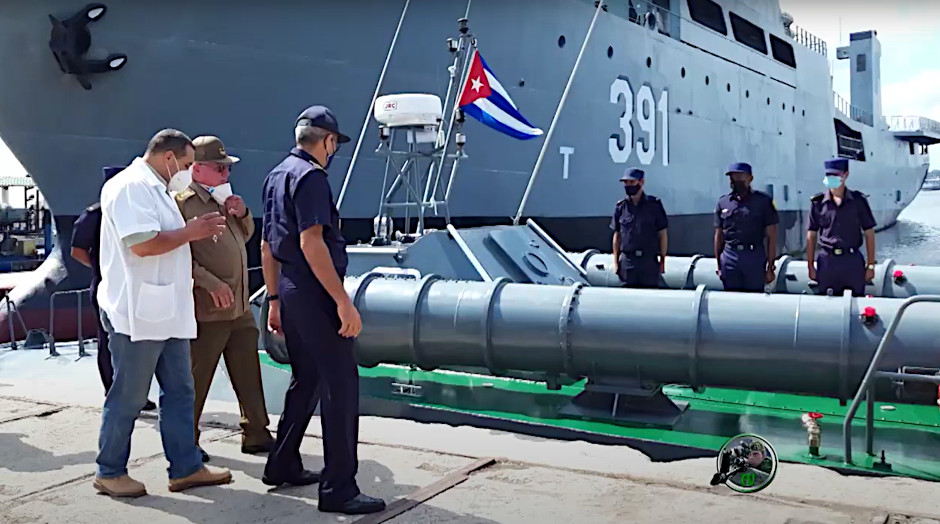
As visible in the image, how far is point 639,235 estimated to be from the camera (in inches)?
248

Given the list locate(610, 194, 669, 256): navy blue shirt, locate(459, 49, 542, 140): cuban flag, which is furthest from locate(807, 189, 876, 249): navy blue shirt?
locate(459, 49, 542, 140): cuban flag

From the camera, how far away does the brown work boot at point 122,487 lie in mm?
3160

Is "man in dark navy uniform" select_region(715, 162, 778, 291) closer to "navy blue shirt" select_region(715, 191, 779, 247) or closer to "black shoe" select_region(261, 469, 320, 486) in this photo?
"navy blue shirt" select_region(715, 191, 779, 247)

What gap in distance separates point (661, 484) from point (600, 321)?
1.55m

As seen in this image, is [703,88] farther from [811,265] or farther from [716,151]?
[811,265]

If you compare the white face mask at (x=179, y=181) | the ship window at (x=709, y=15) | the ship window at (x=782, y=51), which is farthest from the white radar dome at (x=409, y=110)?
the ship window at (x=782, y=51)

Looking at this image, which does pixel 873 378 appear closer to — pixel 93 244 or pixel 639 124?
pixel 93 244

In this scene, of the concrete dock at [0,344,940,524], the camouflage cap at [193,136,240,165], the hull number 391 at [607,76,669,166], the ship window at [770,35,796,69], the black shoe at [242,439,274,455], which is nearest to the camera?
the concrete dock at [0,344,940,524]

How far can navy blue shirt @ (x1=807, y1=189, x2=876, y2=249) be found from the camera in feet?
18.7

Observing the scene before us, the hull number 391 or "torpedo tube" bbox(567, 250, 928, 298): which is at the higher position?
the hull number 391

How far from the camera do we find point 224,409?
15.5ft

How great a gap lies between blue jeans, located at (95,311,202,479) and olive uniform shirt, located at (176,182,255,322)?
384 millimetres

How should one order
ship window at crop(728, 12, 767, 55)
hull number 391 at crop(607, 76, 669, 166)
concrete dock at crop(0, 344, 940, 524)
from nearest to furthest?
concrete dock at crop(0, 344, 940, 524), hull number 391 at crop(607, 76, 669, 166), ship window at crop(728, 12, 767, 55)

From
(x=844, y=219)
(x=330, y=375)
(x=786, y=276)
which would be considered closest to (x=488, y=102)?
(x=786, y=276)
